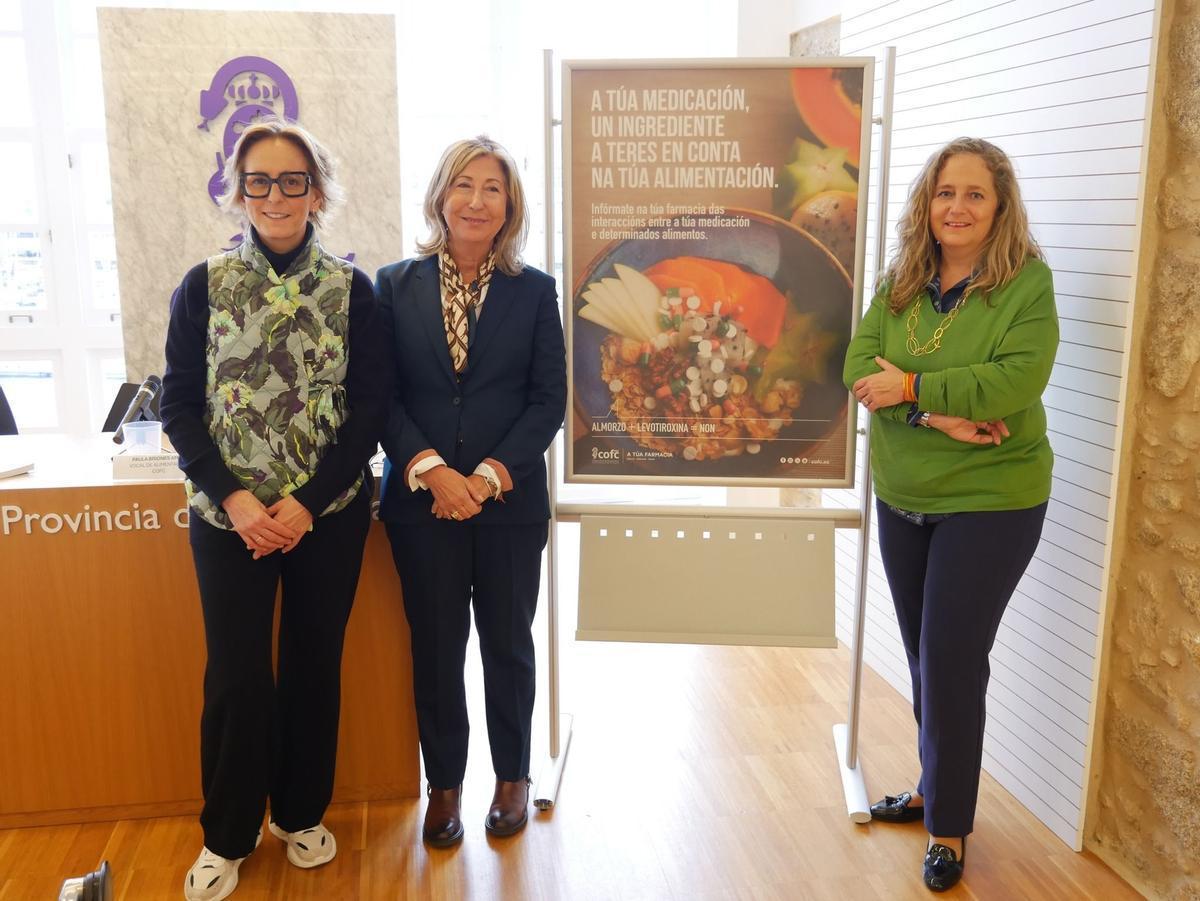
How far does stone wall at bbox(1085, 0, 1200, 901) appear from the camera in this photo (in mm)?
2068

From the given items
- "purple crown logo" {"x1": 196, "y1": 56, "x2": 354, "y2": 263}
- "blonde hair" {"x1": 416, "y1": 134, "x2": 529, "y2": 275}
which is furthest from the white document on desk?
"purple crown logo" {"x1": 196, "y1": 56, "x2": 354, "y2": 263}

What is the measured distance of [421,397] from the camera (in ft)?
7.39

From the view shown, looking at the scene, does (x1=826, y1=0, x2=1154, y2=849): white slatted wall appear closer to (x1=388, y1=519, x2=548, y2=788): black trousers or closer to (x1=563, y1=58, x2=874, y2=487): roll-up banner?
(x1=563, y1=58, x2=874, y2=487): roll-up banner

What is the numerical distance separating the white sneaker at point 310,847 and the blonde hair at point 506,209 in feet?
4.65

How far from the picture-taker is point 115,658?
95.9 inches

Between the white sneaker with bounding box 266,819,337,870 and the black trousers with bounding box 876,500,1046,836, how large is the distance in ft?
4.74

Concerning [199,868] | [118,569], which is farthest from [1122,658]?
[118,569]

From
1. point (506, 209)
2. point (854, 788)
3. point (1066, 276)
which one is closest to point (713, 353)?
point (506, 209)

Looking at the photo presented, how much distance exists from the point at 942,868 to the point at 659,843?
2.21 feet

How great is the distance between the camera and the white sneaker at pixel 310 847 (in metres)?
2.33

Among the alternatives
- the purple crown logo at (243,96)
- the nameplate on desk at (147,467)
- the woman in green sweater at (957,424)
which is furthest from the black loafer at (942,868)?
the purple crown logo at (243,96)

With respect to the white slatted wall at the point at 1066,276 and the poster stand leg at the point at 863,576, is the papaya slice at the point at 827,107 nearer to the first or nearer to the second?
the poster stand leg at the point at 863,576

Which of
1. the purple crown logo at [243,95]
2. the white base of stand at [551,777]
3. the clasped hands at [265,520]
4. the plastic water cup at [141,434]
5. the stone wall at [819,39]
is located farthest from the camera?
the purple crown logo at [243,95]

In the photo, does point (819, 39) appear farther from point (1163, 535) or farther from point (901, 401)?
point (1163, 535)
